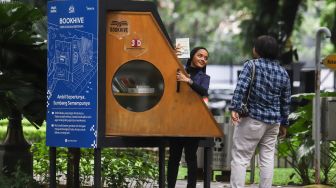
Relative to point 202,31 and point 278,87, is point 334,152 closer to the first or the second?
point 278,87

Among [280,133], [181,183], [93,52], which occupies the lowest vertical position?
[181,183]

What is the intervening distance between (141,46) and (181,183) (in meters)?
4.21

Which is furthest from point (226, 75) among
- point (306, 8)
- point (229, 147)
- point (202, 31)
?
point (229, 147)

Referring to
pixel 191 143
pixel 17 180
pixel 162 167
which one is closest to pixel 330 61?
pixel 191 143

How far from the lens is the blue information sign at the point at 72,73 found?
979cm

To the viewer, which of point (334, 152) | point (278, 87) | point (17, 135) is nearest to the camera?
point (278, 87)

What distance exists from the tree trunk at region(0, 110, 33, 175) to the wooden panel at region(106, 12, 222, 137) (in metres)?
1.92

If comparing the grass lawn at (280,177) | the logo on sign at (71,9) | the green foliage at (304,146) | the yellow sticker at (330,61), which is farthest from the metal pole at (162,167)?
the grass lawn at (280,177)

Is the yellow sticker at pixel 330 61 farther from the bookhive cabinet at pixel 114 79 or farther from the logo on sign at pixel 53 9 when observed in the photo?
the logo on sign at pixel 53 9

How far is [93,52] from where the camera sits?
978 centimetres

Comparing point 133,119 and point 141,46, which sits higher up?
point 141,46

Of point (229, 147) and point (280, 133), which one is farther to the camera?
point (229, 147)

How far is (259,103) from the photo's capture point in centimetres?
1034

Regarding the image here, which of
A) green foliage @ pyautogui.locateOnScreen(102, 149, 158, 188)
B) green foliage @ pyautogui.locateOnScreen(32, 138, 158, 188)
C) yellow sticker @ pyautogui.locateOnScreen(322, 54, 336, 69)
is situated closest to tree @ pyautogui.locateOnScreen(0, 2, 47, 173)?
green foliage @ pyautogui.locateOnScreen(32, 138, 158, 188)
